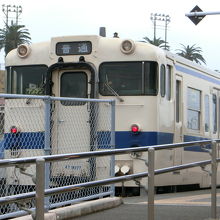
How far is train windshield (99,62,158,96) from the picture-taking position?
10.6 metres

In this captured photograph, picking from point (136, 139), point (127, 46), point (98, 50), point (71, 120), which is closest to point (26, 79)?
point (98, 50)

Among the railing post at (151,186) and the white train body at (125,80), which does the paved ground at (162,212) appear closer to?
the railing post at (151,186)

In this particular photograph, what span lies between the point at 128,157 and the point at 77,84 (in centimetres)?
181

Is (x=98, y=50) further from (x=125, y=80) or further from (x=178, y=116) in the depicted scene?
(x=178, y=116)

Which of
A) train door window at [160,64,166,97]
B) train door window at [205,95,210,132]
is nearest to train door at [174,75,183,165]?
train door window at [160,64,166,97]

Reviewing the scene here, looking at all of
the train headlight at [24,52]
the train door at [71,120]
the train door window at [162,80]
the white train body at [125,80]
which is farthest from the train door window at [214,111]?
the train headlight at [24,52]

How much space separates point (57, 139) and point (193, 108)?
4220 millimetres

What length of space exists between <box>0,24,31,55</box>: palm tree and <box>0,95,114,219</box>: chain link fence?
173 feet

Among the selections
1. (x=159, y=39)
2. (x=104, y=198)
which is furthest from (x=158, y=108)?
(x=159, y=39)

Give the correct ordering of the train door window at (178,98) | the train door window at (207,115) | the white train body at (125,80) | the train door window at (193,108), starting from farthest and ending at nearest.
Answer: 1. the train door window at (207,115)
2. the train door window at (193,108)
3. the train door window at (178,98)
4. the white train body at (125,80)

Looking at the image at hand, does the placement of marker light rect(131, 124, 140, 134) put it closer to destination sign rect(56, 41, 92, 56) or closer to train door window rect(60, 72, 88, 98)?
train door window rect(60, 72, 88, 98)

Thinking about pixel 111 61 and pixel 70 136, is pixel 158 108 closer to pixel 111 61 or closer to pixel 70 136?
pixel 111 61

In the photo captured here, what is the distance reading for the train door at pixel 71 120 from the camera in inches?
345

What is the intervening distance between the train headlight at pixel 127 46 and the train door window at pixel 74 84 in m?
0.93
